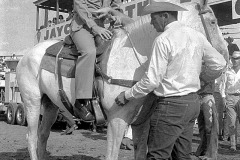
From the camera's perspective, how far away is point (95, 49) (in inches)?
193

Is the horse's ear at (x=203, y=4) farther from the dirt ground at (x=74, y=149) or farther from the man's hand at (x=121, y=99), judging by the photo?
the dirt ground at (x=74, y=149)

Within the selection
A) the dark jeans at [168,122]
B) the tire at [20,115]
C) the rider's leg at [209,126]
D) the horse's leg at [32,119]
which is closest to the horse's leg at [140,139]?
the dark jeans at [168,122]

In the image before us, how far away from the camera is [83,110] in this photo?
5016 millimetres

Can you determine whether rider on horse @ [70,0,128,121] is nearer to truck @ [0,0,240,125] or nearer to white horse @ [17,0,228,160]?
white horse @ [17,0,228,160]

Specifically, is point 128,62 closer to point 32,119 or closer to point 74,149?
point 32,119

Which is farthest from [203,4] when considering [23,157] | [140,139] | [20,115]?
[20,115]

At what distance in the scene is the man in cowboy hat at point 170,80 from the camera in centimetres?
365

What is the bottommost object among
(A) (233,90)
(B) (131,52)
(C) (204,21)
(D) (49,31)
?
(A) (233,90)

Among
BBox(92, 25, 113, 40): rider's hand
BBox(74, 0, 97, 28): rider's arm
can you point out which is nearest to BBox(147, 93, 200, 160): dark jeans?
BBox(92, 25, 113, 40): rider's hand

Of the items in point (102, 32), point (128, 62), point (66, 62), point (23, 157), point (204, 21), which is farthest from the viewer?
point (23, 157)

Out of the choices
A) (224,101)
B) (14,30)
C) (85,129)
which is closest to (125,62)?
(224,101)

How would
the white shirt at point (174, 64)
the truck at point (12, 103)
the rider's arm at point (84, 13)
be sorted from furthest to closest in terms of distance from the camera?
the truck at point (12, 103), the rider's arm at point (84, 13), the white shirt at point (174, 64)

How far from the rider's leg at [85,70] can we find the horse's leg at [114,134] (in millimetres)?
491

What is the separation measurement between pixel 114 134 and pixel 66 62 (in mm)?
1414
